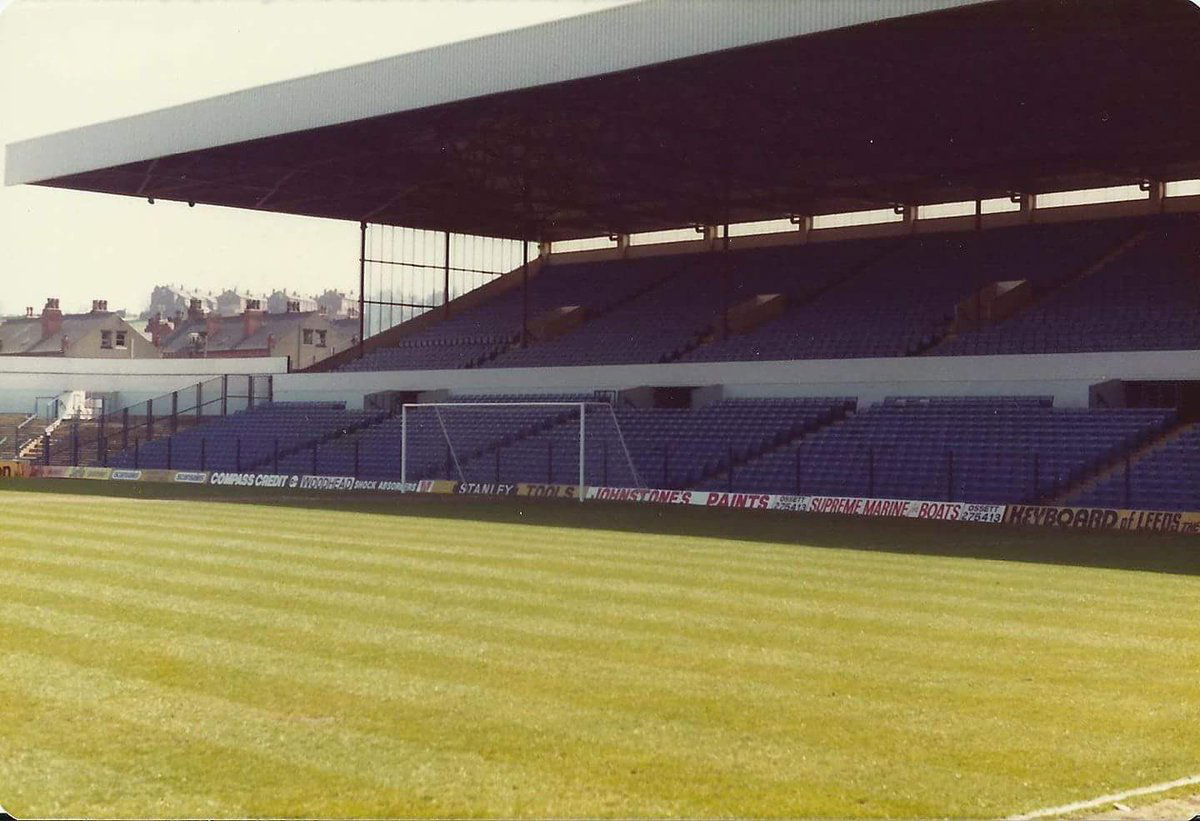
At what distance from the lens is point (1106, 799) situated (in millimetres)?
7691

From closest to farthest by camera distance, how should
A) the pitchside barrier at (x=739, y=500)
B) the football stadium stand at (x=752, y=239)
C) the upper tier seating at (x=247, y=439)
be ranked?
1. the pitchside barrier at (x=739, y=500)
2. the football stadium stand at (x=752, y=239)
3. the upper tier seating at (x=247, y=439)

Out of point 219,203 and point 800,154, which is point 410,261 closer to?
point 219,203

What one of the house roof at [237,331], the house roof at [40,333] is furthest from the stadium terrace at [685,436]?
the house roof at [237,331]

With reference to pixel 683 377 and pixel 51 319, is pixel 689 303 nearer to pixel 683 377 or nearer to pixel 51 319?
pixel 683 377

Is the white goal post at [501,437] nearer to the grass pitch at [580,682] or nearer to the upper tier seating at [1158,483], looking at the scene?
the upper tier seating at [1158,483]

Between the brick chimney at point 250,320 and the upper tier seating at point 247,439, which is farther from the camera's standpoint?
the brick chimney at point 250,320

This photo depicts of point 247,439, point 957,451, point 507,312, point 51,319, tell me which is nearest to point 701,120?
point 957,451

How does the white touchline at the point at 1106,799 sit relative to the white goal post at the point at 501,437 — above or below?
below

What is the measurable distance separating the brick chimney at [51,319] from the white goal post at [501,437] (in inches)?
2601

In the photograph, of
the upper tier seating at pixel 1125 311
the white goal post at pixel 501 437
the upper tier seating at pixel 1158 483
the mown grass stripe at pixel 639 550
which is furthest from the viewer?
the white goal post at pixel 501 437

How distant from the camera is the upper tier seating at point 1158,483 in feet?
94.4

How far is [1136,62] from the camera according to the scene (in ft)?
102

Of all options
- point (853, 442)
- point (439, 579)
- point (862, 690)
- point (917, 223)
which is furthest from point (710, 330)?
point (862, 690)

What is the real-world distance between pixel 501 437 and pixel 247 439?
11.6 m
